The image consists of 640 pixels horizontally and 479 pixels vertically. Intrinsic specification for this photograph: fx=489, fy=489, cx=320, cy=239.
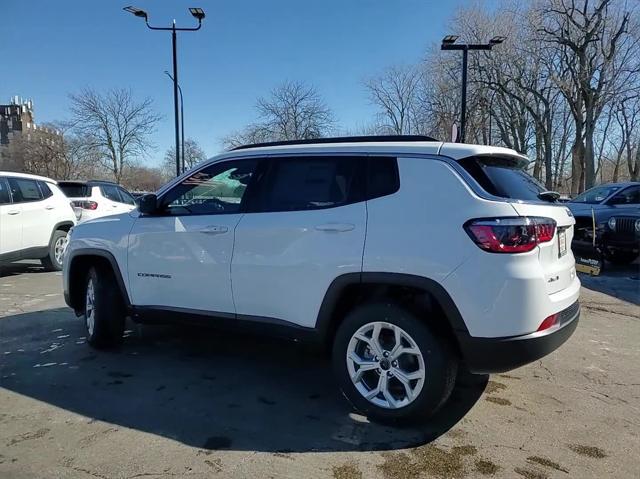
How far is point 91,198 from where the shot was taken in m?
11.7

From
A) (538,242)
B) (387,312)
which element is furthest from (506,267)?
(387,312)

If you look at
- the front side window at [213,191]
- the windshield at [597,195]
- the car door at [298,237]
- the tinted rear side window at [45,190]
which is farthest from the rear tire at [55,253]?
the windshield at [597,195]

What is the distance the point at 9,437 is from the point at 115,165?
3554 cm

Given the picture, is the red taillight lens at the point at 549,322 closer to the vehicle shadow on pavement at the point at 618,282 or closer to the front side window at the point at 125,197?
the vehicle shadow on pavement at the point at 618,282

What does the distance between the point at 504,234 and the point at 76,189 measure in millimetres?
11468

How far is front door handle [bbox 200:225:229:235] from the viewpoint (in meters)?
3.81

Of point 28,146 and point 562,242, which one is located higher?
point 28,146

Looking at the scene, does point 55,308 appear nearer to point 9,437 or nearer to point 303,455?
point 9,437

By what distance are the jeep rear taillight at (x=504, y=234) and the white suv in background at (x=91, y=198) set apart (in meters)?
10.00

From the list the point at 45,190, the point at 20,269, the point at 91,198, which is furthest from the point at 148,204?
the point at 91,198

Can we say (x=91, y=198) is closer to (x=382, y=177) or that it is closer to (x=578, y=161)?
(x=382, y=177)

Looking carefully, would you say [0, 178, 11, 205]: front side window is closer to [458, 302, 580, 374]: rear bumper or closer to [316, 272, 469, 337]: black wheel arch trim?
[316, 272, 469, 337]: black wheel arch trim

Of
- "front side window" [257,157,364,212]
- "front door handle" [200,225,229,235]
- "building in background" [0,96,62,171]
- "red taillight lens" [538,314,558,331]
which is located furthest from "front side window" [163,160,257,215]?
"building in background" [0,96,62,171]

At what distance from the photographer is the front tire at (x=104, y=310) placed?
14.9ft
